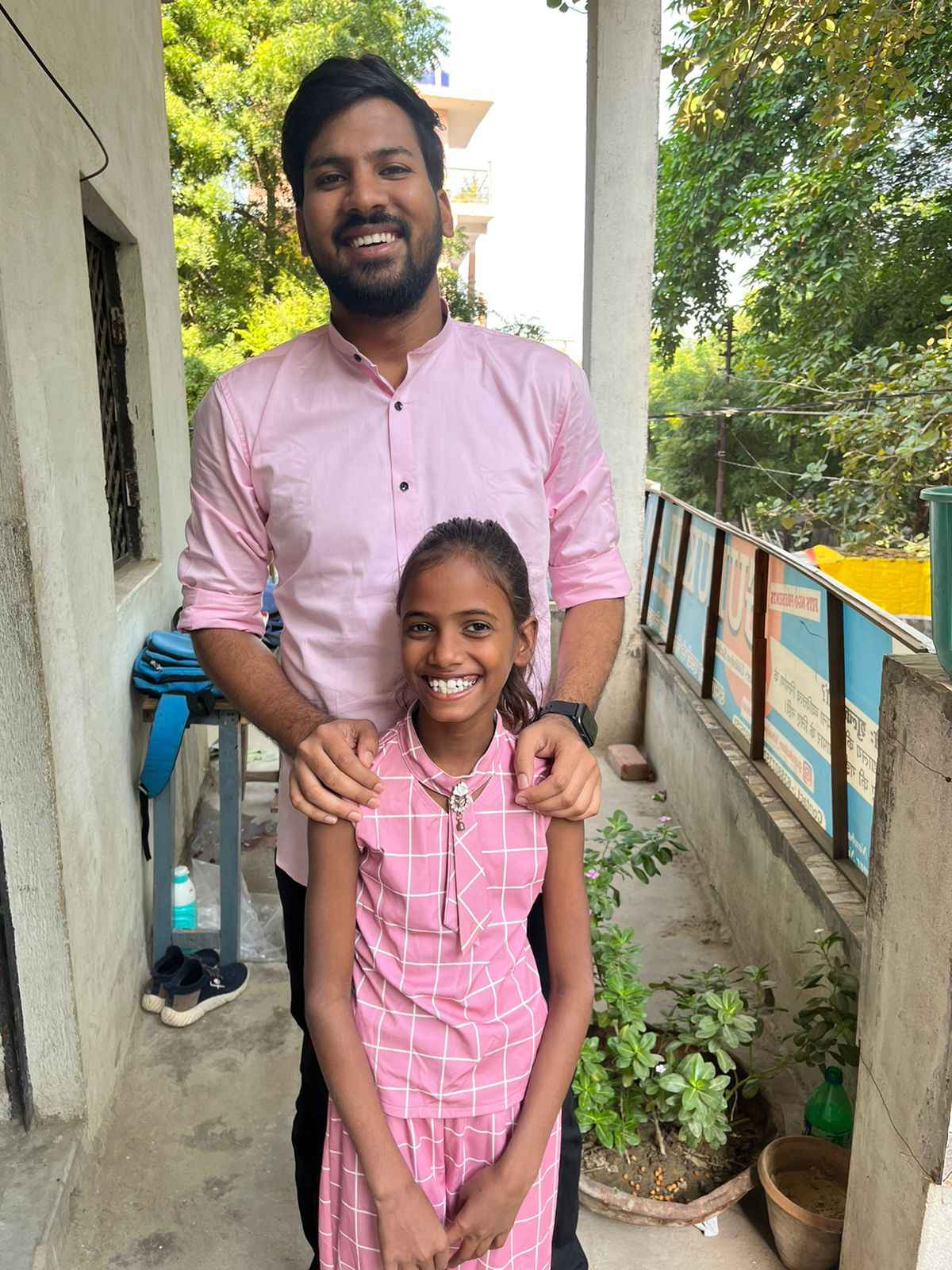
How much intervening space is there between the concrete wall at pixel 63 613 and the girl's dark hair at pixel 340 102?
0.80 m

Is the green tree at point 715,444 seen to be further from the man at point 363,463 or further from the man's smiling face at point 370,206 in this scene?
the man's smiling face at point 370,206

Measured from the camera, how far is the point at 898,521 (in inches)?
400

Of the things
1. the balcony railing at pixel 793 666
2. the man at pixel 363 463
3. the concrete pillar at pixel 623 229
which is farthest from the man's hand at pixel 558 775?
the concrete pillar at pixel 623 229

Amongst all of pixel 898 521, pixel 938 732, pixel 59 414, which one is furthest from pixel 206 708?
pixel 898 521

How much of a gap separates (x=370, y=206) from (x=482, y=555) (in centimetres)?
55

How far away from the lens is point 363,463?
4.87 feet

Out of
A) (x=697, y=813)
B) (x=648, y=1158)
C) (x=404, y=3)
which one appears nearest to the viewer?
(x=648, y=1158)

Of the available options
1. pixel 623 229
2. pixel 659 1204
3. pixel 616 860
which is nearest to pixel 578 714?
pixel 616 860

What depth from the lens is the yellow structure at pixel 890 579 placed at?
830cm

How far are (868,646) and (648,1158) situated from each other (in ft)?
4.79

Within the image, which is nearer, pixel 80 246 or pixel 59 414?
pixel 59 414

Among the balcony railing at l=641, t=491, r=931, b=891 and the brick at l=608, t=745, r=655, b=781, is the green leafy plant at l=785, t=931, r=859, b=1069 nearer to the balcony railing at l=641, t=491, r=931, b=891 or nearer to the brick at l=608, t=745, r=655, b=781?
the balcony railing at l=641, t=491, r=931, b=891

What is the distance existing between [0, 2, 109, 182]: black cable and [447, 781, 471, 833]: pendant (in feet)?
6.23

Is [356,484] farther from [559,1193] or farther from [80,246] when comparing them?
[80,246]
